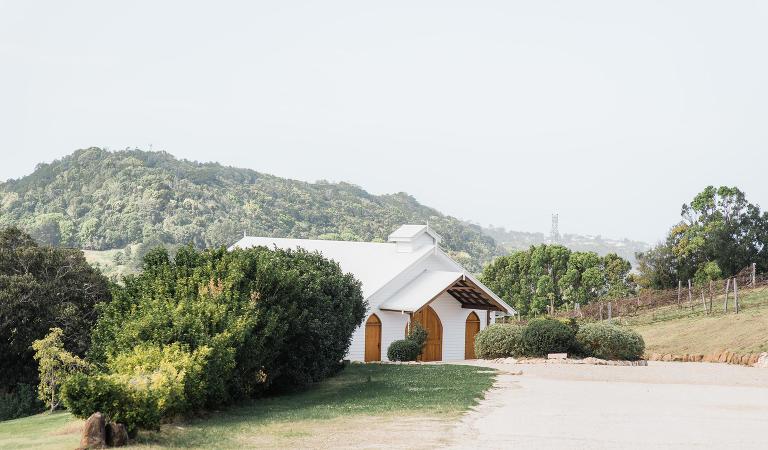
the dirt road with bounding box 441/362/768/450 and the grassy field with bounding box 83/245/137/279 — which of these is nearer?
the dirt road with bounding box 441/362/768/450

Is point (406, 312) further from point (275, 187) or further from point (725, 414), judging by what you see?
point (275, 187)

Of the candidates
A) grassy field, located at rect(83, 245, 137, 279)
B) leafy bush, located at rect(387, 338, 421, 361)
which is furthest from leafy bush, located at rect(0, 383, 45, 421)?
grassy field, located at rect(83, 245, 137, 279)

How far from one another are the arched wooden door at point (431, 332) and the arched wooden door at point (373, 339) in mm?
1864

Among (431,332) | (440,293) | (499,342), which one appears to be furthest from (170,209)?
(499,342)

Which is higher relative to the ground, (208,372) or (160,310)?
(160,310)

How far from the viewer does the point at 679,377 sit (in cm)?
2625

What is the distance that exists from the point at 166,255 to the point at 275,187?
437 feet

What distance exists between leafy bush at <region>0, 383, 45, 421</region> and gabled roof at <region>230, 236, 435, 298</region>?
9.78 m

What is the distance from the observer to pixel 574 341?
31.2 m

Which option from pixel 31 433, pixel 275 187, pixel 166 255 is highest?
pixel 275 187

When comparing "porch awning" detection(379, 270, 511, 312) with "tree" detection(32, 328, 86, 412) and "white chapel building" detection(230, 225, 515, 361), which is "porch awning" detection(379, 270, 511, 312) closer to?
"white chapel building" detection(230, 225, 515, 361)

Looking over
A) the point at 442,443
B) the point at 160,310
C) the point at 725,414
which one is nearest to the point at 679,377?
the point at 725,414

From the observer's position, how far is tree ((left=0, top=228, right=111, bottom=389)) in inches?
1372

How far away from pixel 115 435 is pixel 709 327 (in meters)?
28.7
